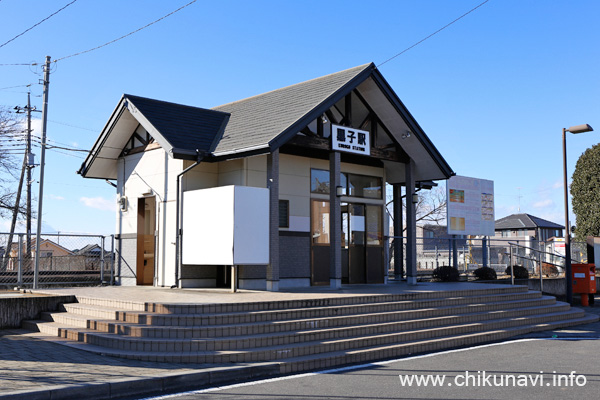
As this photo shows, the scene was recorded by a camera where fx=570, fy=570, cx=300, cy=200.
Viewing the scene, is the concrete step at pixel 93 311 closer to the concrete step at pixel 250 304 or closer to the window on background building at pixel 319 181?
the concrete step at pixel 250 304

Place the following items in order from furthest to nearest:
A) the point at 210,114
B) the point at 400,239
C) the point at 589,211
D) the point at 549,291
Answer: the point at 589,211, the point at 549,291, the point at 400,239, the point at 210,114

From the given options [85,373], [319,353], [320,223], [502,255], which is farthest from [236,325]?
[502,255]

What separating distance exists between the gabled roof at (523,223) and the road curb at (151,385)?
54194 mm

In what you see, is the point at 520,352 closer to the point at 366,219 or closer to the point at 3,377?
the point at 366,219

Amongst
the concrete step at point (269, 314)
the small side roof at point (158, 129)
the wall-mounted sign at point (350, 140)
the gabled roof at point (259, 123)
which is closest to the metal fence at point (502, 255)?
the gabled roof at point (259, 123)

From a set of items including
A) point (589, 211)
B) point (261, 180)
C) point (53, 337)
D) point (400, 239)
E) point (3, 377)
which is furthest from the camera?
point (589, 211)

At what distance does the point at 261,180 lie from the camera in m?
14.8

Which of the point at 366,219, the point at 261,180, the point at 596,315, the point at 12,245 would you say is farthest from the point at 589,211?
the point at 12,245

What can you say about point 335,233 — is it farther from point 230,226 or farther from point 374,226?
point 374,226

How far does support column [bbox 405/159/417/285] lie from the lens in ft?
55.1

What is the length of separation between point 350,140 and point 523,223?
49.0 m

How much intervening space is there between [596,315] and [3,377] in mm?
15913

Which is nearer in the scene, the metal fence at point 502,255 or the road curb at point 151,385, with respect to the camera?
the road curb at point 151,385

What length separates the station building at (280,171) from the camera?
1384 centimetres
